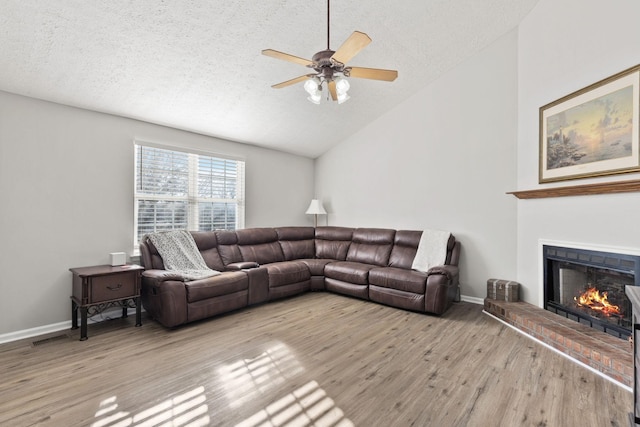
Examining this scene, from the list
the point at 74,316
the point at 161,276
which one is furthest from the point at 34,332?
the point at 161,276

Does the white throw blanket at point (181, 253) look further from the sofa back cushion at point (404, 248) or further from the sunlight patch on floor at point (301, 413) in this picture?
the sofa back cushion at point (404, 248)

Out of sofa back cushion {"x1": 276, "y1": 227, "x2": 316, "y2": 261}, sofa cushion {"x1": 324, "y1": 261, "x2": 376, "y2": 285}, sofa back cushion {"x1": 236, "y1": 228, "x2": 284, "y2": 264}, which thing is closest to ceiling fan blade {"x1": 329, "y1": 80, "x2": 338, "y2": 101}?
sofa cushion {"x1": 324, "y1": 261, "x2": 376, "y2": 285}

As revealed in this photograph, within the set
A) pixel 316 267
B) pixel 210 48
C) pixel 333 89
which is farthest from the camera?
pixel 316 267

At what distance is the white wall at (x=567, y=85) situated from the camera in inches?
97.6

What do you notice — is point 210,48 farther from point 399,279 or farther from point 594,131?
point 594,131

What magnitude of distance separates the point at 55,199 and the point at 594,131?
5.45 metres

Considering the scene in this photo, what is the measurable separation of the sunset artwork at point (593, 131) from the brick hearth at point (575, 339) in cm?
155

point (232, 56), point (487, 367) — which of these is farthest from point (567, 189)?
point (232, 56)

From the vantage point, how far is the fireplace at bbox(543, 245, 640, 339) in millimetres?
2494

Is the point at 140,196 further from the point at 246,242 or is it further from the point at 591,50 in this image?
the point at 591,50

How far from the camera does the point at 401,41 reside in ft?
11.1

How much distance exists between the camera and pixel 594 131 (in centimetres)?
273

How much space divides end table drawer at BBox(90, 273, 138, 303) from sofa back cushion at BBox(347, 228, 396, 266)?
315 centimetres

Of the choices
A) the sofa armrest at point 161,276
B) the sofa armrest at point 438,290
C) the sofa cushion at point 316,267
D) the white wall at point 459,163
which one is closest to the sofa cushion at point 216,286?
the sofa armrest at point 161,276
